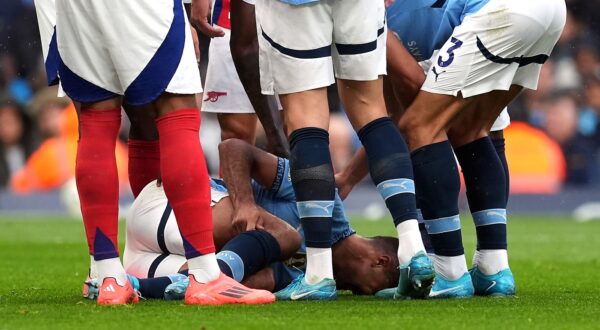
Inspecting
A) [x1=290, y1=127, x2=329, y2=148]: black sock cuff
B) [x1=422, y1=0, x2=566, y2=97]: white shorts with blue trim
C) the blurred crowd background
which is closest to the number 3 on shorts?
[x1=422, y1=0, x2=566, y2=97]: white shorts with blue trim

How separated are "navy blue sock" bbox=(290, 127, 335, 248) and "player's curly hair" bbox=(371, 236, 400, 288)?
64cm

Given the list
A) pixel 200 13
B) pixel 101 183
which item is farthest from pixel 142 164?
pixel 101 183

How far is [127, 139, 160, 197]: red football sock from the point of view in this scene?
5.93 meters

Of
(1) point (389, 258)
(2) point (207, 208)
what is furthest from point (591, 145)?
(2) point (207, 208)

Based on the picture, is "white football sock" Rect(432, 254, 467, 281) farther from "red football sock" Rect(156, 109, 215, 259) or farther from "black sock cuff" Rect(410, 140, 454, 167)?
"red football sock" Rect(156, 109, 215, 259)

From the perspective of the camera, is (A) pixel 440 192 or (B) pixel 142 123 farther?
(B) pixel 142 123

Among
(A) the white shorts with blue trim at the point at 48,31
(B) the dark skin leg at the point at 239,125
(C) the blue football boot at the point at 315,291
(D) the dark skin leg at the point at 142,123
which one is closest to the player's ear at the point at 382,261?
(C) the blue football boot at the point at 315,291

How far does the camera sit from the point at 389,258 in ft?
18.6

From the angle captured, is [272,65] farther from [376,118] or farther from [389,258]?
[389,258]

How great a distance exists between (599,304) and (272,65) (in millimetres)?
1709

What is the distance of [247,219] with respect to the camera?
18.2 ft

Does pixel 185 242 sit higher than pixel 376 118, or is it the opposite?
pixel 376 118

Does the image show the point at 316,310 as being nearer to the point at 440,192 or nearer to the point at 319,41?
the point at 440,192

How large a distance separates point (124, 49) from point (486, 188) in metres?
1.97
